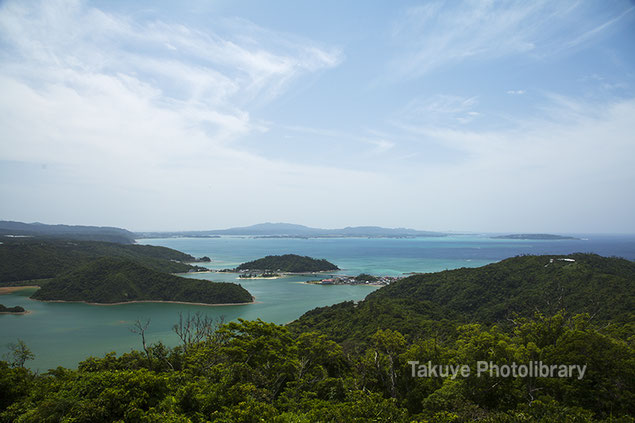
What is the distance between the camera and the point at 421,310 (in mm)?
35062

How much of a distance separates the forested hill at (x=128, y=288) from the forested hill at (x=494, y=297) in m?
17.0

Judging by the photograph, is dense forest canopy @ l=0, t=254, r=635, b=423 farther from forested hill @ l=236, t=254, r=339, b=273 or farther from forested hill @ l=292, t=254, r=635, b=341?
forested hill @ l=236, t=254, r=339, b=273

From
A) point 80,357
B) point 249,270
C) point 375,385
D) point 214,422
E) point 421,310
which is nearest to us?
point 214,422

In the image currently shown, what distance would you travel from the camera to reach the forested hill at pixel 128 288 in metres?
47.1

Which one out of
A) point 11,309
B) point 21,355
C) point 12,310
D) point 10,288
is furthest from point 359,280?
point 10,288

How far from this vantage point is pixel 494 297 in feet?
133

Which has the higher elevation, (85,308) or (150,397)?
(150,397)

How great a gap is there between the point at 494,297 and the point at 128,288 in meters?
51.7

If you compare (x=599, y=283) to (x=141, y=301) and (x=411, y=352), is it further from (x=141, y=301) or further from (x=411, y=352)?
(x=141, y=301)

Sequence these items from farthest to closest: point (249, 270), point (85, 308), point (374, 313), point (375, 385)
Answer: point (249, 270), point (85, 308), point (374, 313), point (375, 385)

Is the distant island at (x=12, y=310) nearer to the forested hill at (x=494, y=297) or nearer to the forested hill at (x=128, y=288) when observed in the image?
the forested hill at (x=128, y=288)

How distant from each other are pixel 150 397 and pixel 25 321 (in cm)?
3998

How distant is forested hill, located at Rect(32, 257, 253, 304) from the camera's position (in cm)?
4709

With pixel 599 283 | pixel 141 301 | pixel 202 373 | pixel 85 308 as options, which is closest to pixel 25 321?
pixel 85 308
